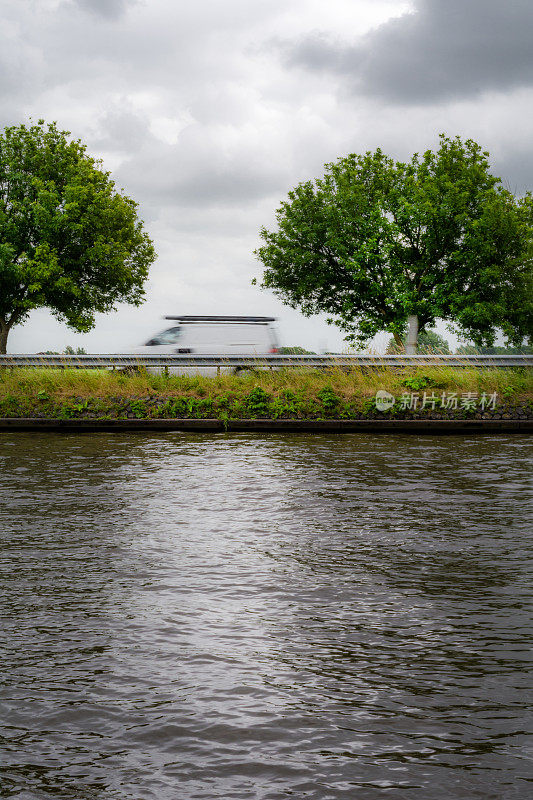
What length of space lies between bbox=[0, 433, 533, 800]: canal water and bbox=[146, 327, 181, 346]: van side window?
49.7 ft

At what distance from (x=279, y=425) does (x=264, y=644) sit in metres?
14.3

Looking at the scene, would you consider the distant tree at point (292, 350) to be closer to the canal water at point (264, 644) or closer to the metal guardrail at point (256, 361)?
the metal guardrail at point (256, 361)

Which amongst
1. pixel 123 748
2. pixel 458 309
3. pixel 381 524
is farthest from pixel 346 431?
pixel 458 309

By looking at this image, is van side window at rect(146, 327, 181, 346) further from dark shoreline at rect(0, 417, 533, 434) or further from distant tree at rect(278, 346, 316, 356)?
dark shoreline at rect(0, 417, 533, 434)

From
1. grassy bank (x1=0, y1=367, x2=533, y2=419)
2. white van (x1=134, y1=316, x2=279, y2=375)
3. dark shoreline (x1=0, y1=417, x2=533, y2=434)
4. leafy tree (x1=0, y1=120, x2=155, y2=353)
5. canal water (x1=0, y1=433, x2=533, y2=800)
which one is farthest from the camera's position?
leafy tree (x1=0, y1=120, x2=155, y2=353)

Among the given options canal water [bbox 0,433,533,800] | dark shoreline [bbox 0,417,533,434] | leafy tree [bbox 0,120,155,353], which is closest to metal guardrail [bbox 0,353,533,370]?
dark shoreline [bbox 0,417,533,434]

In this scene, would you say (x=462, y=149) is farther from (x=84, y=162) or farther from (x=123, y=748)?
(x=123, y=748)

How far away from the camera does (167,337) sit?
2527cm

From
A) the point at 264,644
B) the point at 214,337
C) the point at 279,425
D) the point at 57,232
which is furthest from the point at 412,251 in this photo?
the point at 264,644

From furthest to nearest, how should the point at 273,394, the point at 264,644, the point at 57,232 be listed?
the point at 57,232 → the point at 273,394 → the point at 264,644

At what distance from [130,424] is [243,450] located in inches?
202

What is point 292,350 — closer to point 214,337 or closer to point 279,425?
point 214,337

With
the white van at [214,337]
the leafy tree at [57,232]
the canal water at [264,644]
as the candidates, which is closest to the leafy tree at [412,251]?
the leafy tree at [57,232]

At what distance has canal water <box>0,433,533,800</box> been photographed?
11.2 ft
